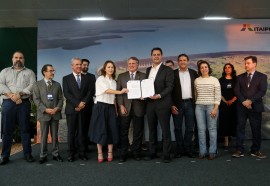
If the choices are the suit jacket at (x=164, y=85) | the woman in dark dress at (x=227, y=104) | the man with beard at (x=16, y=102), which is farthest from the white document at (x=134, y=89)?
the woman in dark dress at (x=227, y=104)

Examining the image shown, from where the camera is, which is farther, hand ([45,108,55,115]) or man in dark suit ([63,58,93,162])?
man in dark suit ([63,58,93,162])

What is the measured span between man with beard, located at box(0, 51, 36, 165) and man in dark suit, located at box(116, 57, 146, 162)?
52.4 inches

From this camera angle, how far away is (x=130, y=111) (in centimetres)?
419

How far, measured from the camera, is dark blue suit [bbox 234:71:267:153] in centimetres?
428

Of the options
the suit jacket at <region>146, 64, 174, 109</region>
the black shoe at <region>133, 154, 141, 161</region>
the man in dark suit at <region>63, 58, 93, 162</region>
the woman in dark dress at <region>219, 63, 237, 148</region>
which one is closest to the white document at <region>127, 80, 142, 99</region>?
the suit jacket at <region>146, 64, 174, 109</region>

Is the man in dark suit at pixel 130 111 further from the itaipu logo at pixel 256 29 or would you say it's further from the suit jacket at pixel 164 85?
the itaipu logo at pixel 256 29

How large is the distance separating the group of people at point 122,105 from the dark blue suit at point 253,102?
11 millimetres

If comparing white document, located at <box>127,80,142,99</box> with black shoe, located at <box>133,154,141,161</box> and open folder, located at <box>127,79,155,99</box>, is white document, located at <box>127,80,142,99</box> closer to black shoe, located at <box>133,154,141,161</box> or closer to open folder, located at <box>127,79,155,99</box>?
open folder, located at <box>127,79,155,99</box>

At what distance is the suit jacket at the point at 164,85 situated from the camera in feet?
13.4

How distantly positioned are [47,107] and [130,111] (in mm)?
1205

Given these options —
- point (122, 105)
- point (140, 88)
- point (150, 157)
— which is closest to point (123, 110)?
point (122, 105)

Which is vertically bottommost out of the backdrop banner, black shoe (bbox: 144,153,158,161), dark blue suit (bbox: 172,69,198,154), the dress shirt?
black shoe (bbox: 144,153,158,161)

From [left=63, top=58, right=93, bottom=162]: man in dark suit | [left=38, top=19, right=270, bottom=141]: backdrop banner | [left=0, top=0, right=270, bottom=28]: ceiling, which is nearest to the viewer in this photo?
[left=63, top=58, right=93, bottom=162]: man in dark suit

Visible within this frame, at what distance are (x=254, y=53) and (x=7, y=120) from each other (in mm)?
5157
